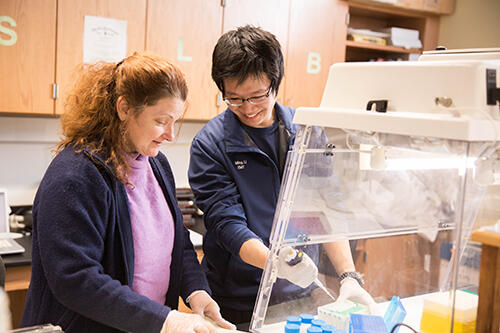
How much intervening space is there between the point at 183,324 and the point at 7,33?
1.83 m

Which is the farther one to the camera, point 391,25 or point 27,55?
point 391,25

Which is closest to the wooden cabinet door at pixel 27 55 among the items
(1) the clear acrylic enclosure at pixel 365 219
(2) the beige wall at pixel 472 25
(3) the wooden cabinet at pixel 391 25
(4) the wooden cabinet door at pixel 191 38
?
(4) the wooden cabinet door at pixel 191 38

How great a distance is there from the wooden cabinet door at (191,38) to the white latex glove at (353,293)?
1810 millimetres

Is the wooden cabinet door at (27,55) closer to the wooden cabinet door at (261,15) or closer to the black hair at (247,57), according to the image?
the wooden cabinet door at (261,15)

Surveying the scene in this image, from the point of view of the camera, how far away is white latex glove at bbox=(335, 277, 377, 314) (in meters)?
1.33

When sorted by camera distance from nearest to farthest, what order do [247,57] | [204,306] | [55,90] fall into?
1. [204,306]
2. [247,57]
3. [55,90]

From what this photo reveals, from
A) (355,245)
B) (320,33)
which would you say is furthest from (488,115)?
(320,33)

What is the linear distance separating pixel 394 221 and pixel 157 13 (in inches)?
78.5

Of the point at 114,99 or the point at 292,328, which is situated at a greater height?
the point at 114,99

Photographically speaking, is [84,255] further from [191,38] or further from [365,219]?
[191,38]

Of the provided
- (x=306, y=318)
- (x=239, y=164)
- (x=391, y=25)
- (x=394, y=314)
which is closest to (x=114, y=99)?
(x=239, y=164)

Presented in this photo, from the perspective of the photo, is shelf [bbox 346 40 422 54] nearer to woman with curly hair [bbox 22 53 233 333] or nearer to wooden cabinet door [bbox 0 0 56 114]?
wooden cabinet door [bbox 0 0 56 114]

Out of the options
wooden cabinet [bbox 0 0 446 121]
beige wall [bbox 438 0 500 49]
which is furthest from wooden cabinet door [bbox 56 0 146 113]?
beige wall [bbox 438 0 500 49]

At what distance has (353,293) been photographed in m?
1.34
